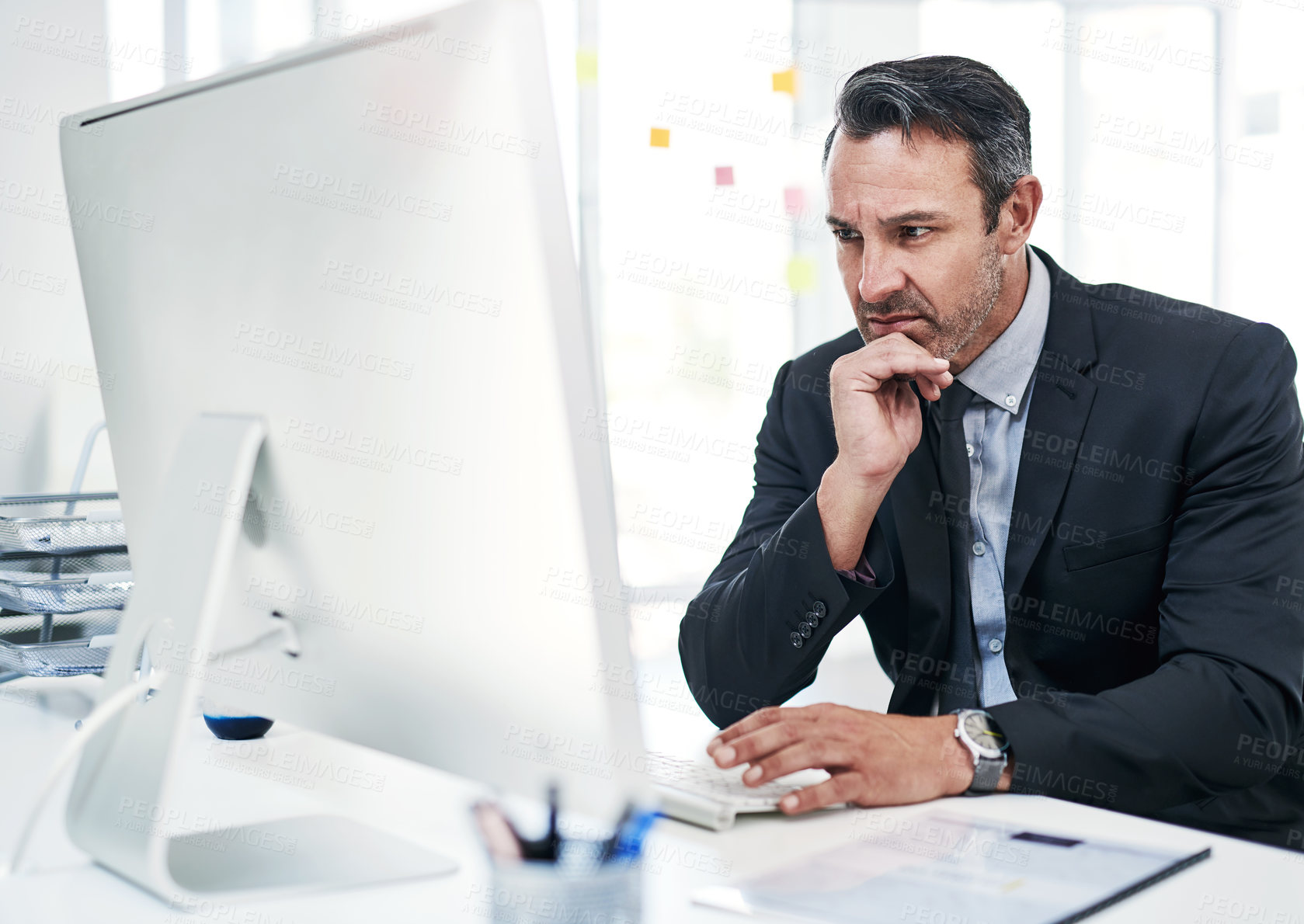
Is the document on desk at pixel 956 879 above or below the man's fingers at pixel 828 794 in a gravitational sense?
above

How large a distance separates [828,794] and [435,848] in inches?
12.3

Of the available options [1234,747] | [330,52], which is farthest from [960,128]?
[330,52]

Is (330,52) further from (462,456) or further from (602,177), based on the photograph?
(602,177)

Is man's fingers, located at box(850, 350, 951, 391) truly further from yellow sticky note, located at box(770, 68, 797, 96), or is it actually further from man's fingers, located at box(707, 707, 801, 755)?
yellow sticky note, located at box(770, 68, 797, 96)

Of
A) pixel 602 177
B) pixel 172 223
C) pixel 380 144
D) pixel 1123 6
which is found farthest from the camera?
pixel 1123 6

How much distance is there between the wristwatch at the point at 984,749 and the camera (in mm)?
954

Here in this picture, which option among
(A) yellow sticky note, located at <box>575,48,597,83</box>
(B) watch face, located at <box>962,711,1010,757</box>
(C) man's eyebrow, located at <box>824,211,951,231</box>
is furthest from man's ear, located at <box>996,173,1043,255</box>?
(A) yellow sticky note, located at <box>575,48,597,83</box>

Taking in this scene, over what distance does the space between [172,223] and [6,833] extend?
20.0 inches

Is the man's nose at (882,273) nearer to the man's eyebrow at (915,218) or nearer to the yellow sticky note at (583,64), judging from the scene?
the man's eyebrow at (915,218)

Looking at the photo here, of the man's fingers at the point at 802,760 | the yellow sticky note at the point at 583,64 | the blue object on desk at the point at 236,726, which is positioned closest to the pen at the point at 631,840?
the man's fingers at the point at 802,760

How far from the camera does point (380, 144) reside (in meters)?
0.62

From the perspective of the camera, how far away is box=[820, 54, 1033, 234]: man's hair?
4.47 feet

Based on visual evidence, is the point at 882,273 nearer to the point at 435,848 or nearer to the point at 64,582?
the point at 435,848

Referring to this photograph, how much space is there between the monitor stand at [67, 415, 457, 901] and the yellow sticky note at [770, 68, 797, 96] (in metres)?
3.33
